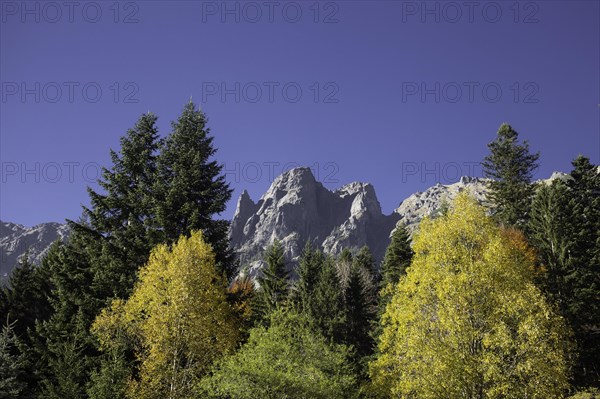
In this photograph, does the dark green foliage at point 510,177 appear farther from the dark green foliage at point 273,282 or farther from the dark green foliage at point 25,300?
the dark green foliage at point 25,300

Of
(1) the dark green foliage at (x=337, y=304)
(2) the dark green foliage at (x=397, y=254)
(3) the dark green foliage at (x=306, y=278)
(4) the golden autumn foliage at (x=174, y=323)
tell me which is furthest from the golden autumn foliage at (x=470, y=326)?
(3) the dark green foliage at (x=306, y=278)

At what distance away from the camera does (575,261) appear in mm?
34219

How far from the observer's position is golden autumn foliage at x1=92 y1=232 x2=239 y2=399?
77.0 ft

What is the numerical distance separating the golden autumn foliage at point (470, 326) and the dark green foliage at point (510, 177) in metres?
25.7

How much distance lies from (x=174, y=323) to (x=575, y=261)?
103ft

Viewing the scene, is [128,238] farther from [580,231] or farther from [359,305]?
[580,231]

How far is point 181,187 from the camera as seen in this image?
30.4 m

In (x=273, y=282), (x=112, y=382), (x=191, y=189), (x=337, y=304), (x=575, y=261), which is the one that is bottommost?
(x=112, y=382)

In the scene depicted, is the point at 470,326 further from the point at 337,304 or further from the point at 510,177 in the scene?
the point at 510,177

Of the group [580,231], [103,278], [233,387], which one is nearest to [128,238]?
[103,278]

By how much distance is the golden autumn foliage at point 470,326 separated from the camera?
18.5m

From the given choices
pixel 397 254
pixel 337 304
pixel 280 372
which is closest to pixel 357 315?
pixel 337 304

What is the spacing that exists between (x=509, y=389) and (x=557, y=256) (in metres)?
20.4

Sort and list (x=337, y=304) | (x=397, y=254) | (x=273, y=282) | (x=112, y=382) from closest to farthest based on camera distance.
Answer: (x=112, y=382), (x=337, y=304), (x=397, y=254), (x=273, y=282)
